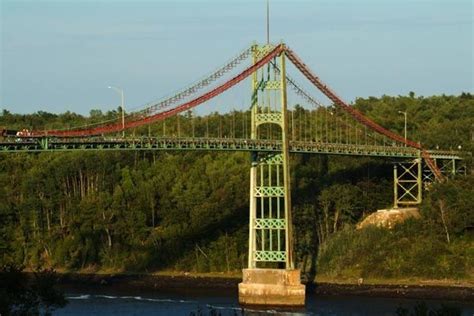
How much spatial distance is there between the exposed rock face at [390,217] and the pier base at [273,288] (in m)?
20.0

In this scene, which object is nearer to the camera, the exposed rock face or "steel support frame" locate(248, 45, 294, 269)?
"steel support frame" locate(248, 45, 294, 269)

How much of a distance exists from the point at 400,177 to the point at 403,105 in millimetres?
36047

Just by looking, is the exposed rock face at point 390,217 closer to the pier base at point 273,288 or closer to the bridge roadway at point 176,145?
the bridge roadway at point 176,145

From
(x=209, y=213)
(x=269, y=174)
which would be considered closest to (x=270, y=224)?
(x=269, y=174)

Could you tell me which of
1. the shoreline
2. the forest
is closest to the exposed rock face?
the forest

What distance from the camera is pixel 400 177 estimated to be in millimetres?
107938

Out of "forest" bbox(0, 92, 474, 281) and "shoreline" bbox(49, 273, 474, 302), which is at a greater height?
"forest" bbox(0, 92, 474, 281)

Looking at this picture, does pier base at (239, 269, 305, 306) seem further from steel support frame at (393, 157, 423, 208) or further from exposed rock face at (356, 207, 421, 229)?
steel support frame at (393, 157, 423, 208)

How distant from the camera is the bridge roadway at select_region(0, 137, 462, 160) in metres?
76.0

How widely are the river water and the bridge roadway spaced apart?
9.98 metres

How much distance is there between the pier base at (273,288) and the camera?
269 feet

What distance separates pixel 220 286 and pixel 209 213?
1565 centimetres

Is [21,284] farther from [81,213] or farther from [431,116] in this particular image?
[431,116]

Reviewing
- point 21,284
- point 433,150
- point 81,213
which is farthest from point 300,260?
point 21,284
